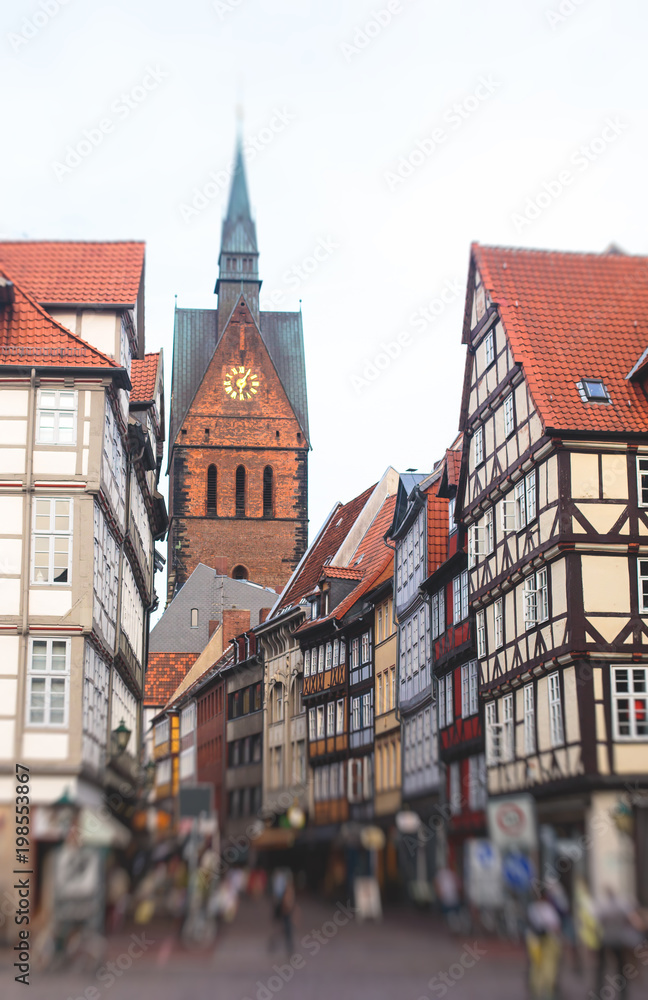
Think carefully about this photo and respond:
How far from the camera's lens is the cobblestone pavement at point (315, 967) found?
47.6ft

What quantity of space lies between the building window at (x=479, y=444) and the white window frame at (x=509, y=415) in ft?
5.61

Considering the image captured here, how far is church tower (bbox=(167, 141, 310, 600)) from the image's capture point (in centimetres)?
10838

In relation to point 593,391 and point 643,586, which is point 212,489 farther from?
point 643,586

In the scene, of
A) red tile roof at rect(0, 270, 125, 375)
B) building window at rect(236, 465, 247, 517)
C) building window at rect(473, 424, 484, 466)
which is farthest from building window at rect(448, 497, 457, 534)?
building window at rect(236, 465, 247, 517)

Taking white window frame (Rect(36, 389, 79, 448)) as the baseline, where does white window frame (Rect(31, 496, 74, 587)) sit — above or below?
below

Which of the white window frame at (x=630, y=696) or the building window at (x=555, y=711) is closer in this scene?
the white window frame at (x=630, y=696)

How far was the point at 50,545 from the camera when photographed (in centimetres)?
2644

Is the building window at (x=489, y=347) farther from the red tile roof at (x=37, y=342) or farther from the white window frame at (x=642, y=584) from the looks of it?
the red tile roof at (x=37, y=342)

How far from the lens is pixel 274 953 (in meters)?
15.3

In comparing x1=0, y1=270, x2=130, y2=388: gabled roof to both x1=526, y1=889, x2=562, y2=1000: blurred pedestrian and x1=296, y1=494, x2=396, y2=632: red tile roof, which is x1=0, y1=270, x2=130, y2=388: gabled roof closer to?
x1=296, y1=494, x2=396, y2=632: red tile roof

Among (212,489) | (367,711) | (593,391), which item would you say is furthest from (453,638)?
(212,489)

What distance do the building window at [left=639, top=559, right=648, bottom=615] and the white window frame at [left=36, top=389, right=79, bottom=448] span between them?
1083 cm

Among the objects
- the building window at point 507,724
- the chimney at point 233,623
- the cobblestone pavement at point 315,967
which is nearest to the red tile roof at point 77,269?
the building window at point 507,724

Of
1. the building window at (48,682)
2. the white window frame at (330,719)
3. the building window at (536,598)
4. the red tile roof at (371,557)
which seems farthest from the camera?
the red tile roof at (371,557)
